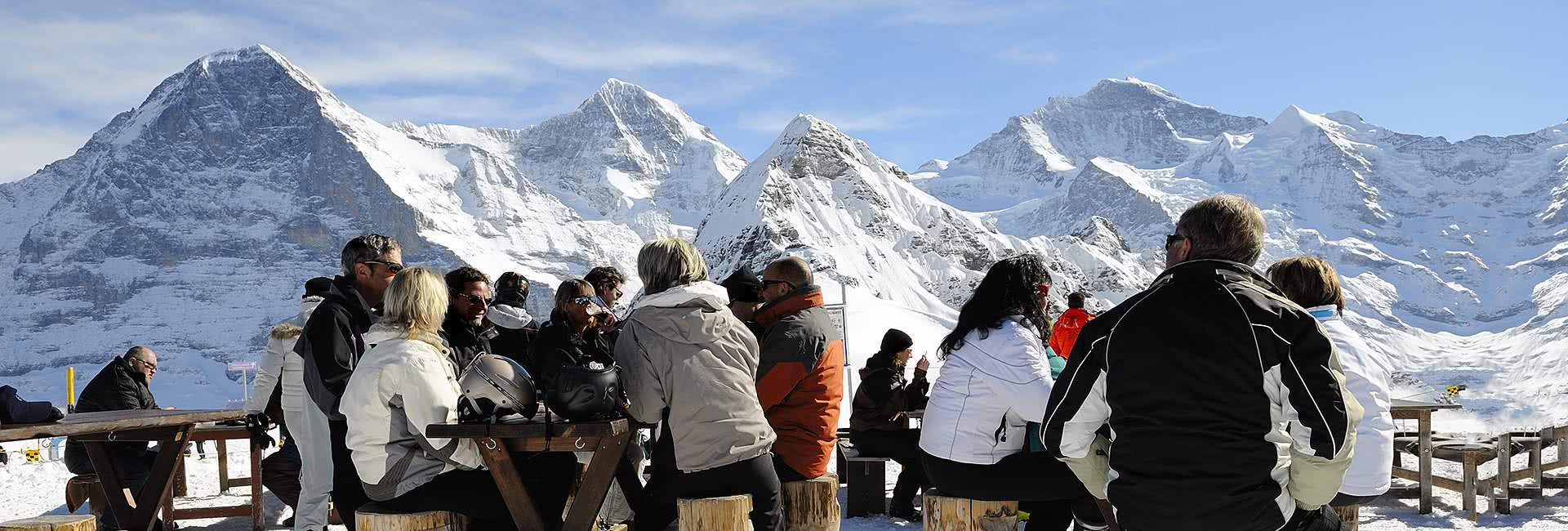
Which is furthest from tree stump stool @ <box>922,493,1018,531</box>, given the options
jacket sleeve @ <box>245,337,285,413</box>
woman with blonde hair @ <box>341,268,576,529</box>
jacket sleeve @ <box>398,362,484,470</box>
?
jacket sleeve @ <box>245,337,285,413</box>

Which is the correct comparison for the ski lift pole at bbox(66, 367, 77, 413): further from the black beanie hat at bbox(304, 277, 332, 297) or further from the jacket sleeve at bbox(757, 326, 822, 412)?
the jacket sleeve at bbox(757, 326, 822, 412)

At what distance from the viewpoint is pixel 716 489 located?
3.98m

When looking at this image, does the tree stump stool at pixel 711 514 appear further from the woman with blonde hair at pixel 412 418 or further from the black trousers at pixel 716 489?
the woman with blonde hair at pixel 412 418

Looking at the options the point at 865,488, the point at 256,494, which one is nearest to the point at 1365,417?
the point at 865,488

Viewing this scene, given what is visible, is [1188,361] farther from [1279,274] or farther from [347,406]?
[347,406]

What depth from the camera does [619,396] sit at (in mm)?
3943

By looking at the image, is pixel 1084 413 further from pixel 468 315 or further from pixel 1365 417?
pixel 468 315

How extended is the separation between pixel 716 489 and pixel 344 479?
5.17 ft

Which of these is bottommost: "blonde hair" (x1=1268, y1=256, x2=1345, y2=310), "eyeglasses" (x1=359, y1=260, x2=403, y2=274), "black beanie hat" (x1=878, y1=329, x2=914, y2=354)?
"black beanie hat" (x1=878, y1=329, x2=914, y2=354)

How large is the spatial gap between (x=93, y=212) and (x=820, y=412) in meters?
→ 227

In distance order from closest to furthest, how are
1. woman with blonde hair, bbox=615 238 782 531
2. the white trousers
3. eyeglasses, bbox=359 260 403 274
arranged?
woman with blonde hair, bbox=615 238 782 531 → eyeglasses, bbox=359 260 403 274 → the white trousers

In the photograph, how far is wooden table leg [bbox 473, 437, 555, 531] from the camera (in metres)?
3.74

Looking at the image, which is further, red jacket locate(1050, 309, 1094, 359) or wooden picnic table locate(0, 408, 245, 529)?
red jacket locate(1050, 309, 1094, 359)

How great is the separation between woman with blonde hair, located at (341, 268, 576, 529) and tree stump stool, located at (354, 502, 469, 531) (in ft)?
0.13
